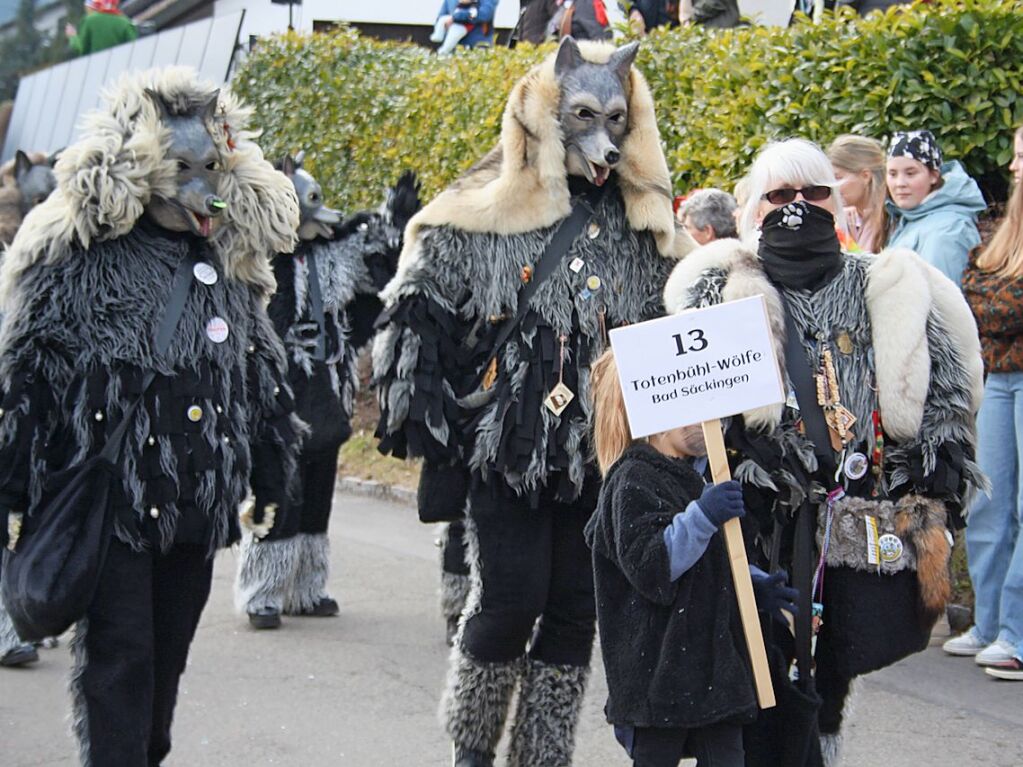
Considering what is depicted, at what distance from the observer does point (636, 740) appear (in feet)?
11.8

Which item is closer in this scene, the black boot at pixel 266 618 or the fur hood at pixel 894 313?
the fur hood at pixel 894 313

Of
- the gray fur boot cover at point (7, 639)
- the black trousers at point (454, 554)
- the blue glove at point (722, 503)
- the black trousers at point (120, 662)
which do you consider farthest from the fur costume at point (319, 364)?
the blue glove at point (722, 503)

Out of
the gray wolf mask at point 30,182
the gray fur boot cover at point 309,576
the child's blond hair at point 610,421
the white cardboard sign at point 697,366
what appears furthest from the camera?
the gray wolf mask at point 30,182

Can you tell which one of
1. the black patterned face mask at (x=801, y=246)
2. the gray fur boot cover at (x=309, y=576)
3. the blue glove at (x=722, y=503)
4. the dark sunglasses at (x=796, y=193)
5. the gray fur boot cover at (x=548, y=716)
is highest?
the dark sunglasses at (x=796, y=193)

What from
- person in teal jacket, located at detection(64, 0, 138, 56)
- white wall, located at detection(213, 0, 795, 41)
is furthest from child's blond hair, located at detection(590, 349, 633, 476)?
person in teal jacket, located at detection(64, 0, 138, 56)

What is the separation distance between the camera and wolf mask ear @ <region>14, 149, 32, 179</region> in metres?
7.61

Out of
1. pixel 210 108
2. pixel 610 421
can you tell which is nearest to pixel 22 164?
pixel 210 108

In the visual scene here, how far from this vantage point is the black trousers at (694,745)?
3.54 m

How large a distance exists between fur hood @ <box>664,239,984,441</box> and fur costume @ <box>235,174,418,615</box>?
327 cm

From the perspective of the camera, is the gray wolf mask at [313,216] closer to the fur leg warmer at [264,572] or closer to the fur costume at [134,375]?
the fur leg warmer at [264,572]

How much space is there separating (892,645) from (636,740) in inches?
29.5

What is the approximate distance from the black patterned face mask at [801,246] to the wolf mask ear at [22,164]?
4961mm

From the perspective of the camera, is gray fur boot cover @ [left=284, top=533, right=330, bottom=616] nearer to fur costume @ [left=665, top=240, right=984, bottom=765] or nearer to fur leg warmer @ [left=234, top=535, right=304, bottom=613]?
fur leg warmer @ [left=234, top=535, right=304, bottom=613]

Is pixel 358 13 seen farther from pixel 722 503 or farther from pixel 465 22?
pixel 722 503
